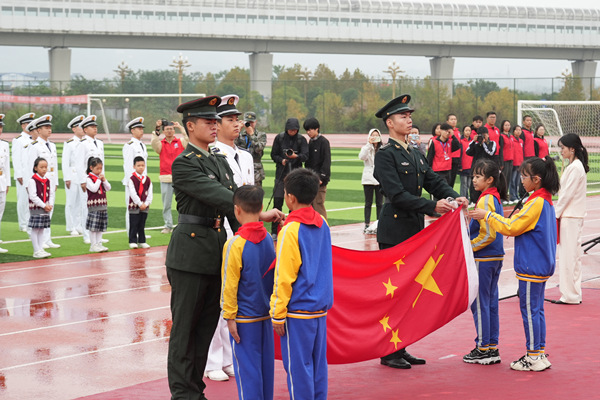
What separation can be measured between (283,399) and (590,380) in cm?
234

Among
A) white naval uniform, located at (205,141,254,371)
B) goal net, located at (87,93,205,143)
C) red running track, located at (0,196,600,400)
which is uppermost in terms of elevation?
goal net, located at (87,93,205,143)

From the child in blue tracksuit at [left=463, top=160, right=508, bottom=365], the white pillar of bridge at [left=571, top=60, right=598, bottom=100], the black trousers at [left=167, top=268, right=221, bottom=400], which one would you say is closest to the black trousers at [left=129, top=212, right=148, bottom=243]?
the child in blue tracksuit at [left=463, top=160, right=508, bottom=365]

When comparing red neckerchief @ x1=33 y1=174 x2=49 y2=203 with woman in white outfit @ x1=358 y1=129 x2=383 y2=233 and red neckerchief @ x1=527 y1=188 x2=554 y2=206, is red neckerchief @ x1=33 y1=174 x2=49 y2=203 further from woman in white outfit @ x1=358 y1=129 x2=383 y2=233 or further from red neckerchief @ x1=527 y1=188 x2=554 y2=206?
red neckerchief @ x1=527 y1=188 x2=554 y2=206

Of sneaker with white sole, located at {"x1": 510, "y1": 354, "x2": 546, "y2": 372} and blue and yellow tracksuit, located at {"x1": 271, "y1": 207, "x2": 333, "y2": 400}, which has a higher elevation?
blue and yellow tracksuit, located at {"x1": 271, "y1": 207, "x2": 333, "y2": 400}

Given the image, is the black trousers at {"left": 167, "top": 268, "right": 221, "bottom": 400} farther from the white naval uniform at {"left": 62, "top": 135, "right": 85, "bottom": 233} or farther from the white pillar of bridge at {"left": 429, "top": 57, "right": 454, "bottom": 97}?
the white pillar of bridge at {"left": 429, "top": 57, "right": 454, "bottom": 97}

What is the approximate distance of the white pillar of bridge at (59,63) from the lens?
198 ft

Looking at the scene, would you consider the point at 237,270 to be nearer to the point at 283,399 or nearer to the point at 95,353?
the point at 283,399

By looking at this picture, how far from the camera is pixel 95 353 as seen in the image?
7.83 metres

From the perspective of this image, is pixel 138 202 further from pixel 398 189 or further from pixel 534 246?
pixel 534 246

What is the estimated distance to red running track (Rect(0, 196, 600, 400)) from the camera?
257 inches

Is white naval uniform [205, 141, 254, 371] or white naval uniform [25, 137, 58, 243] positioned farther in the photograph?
white naval uniform [25, 137, 58, 243]

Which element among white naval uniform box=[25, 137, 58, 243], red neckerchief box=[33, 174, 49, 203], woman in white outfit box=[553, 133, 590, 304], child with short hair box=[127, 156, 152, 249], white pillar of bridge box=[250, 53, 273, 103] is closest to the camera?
woman in white outfit box=[553, 133, 590, 304]

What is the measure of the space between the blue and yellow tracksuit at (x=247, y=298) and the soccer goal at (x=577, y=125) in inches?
877

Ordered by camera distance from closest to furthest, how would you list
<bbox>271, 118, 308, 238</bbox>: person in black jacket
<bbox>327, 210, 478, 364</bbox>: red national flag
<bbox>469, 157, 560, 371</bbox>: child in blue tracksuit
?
<bbox>327, 210, 478, 364</bbox>: red national flag < <bbox>469, 157, 560, 371</bbox>: child in blue tracksuit < <bbox>271, 118, 308, 238</bbox>: person in black jacket
